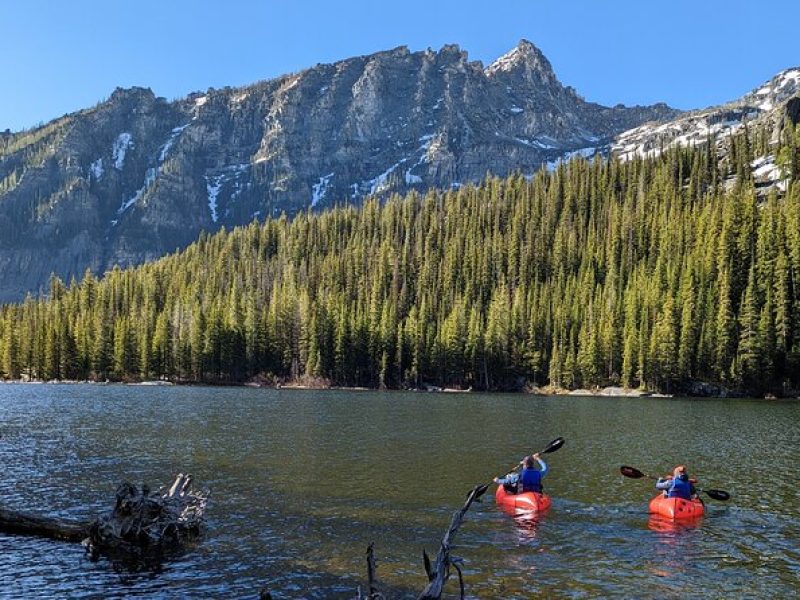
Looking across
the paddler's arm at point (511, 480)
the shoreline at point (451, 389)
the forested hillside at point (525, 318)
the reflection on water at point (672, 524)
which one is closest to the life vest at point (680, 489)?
the reflection on water at point (672, 524)

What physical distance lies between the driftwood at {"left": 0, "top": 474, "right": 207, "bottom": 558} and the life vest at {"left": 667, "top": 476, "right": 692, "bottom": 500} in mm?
20853

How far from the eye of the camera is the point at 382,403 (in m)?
97.8

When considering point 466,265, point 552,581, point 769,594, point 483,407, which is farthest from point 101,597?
point 466,265

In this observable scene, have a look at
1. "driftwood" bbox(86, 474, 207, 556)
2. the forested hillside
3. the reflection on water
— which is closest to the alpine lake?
the reflection on water

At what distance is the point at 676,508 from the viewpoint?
1167 inches

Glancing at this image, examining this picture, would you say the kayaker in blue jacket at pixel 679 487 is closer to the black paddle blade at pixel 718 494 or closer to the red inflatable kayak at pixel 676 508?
the red inflatable kayak at pixel 676 508

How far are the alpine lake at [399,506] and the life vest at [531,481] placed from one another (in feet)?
5.22

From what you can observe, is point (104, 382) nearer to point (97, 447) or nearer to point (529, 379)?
point (529, 379)

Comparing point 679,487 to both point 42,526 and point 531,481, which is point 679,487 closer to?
point 531,481

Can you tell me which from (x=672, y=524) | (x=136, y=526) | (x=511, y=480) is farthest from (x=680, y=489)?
(x=136, y=526)

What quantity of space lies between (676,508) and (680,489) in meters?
1.20

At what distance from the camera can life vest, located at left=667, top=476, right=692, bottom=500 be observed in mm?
30453

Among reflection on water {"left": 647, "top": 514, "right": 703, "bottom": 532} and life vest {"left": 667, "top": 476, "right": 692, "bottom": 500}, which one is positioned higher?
life vest {"left": 667, "top": 476, "right": 692, "bottom": 500}

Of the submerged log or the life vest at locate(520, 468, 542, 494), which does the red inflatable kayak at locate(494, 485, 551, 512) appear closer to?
the life vest at locate(520, 468, 542, 494)
